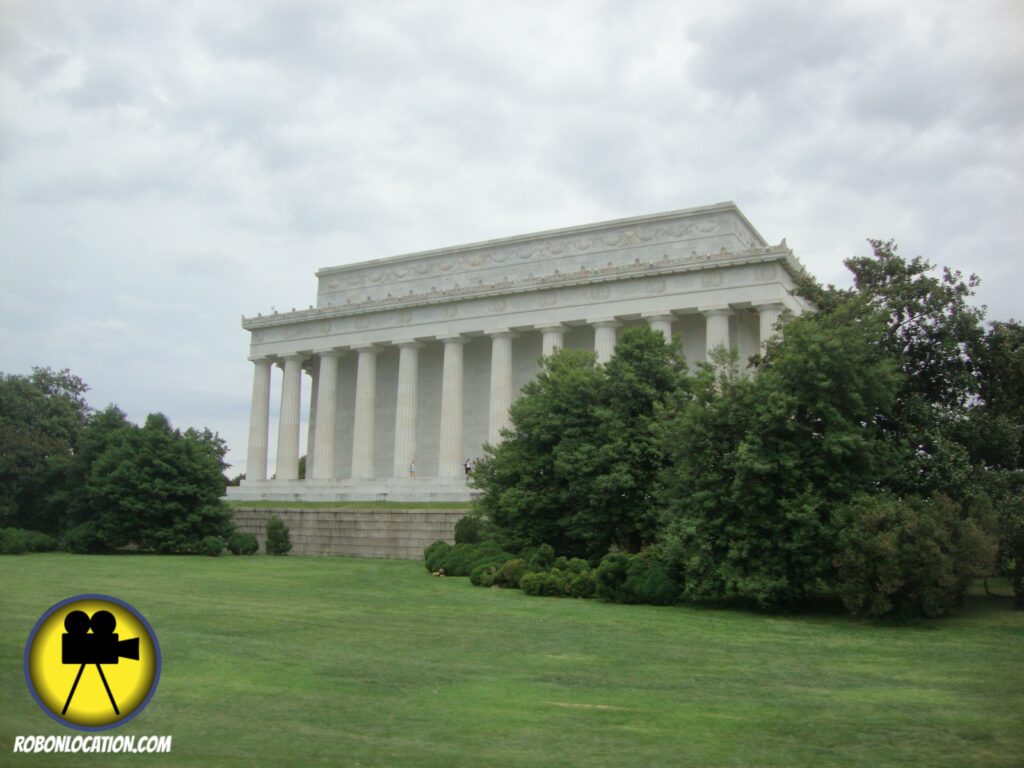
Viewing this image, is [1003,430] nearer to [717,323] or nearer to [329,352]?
[717,323]

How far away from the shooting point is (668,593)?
26.3 meters

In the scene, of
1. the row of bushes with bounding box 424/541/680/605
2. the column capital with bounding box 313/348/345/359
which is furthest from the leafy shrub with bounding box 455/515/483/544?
the column capital with bounding box 313/348/345/359

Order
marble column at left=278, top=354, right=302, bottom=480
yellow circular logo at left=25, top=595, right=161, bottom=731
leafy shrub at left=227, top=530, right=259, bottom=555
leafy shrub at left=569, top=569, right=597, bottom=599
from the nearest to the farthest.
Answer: yellow circular logo at left=25, top=595, right=161, bottom=731 < leafy shrub at left=569, top=569, right=597, bottom=599 < leafy shrub at left=227, top=530, right=259, bottom=555 < marble column at left=278, top=354, right=302, bottom=480

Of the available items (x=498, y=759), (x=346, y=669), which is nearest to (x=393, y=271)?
(x=346, y=669)

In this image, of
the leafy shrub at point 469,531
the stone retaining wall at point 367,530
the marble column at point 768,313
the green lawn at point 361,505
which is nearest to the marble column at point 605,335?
the marble column at point 768,313

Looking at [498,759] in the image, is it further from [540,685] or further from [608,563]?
[608,563]

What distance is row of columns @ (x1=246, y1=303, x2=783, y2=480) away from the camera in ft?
203

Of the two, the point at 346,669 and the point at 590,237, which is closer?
the point at 346,669

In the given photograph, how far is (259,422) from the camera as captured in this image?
7350 centimetres

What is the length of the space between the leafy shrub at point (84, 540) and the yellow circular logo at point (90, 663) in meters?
39.5

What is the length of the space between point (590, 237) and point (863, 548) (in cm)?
4454

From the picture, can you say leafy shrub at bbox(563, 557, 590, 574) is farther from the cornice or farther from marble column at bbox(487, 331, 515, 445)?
marble column at bbox(487, 331, 515, 445)

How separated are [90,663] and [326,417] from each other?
6395cm

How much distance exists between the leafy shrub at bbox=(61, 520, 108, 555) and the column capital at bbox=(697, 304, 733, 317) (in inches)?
1416
